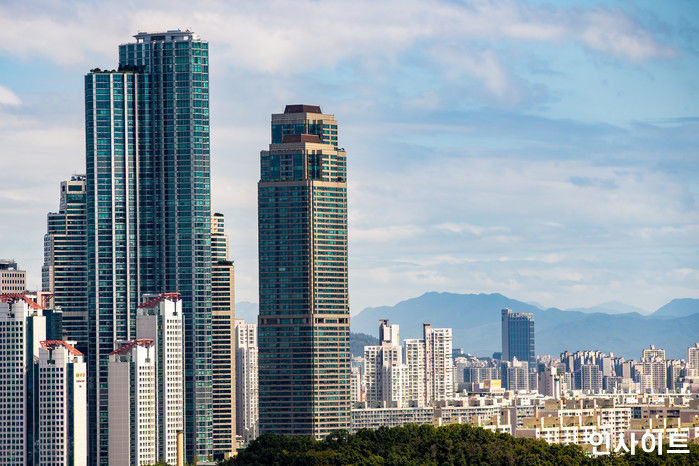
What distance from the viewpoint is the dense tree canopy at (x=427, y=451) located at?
112625 mm

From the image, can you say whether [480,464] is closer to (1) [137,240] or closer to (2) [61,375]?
(2) [61,375]

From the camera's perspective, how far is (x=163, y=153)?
197500mm

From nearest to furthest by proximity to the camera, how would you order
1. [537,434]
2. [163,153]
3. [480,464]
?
[480,464] < [537,434] < [163,153]

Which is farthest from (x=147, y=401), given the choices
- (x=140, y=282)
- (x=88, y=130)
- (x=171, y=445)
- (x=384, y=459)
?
(x=384, y=459)

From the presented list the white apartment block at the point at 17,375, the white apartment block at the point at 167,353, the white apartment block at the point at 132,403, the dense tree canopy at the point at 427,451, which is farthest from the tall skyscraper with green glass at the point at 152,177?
the dense tree canopy at the point at 427,451

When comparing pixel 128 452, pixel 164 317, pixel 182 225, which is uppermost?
pixel 182 225

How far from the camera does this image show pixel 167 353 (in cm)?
17838

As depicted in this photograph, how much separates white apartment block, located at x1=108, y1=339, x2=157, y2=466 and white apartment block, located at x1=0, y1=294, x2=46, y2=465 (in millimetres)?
8742

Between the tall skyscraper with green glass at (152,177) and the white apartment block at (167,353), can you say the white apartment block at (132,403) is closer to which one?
the white apartment block at (167,353)

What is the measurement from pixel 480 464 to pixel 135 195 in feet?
316

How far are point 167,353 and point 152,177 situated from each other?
93.0ft

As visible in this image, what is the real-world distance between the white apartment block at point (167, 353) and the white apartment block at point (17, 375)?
12.1 meters

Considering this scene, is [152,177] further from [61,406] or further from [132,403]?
[61,406]

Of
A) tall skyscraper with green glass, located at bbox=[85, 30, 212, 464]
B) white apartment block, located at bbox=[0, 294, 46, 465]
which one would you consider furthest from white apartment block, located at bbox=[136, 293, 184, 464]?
tall skyscraper with green glass, located at bbox=[85, 30, 212, 464]
